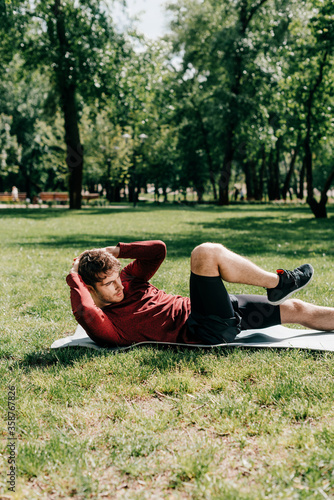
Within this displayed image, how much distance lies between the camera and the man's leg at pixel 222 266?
12.3 ft

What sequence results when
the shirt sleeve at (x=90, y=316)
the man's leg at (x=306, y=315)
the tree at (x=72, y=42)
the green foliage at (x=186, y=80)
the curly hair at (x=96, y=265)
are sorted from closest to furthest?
1. the shirt sleeve at (x=90, y=316)
2. the curly hair at (x=96, y=265)
3. the man's leg at (x=306, y=315)
4. the green foliage at (x=186, y=80)
5. the tree at (x=72, y=42)

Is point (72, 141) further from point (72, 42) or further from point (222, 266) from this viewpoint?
point (222, 266)

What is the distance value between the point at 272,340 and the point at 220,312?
69cm

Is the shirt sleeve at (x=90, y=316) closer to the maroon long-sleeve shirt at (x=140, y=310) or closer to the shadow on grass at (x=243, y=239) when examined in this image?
the maroon long-sleeve shirt at (x=140, y=310)

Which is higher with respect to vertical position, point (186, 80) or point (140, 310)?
point (186, 80)

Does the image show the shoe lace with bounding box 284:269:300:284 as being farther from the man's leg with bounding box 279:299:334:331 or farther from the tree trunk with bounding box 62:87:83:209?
the tree trunk with bounding box 62:87:83:209

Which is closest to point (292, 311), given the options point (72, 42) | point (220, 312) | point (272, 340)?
point (272, 340)

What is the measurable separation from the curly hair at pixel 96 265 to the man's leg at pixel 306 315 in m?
1.61

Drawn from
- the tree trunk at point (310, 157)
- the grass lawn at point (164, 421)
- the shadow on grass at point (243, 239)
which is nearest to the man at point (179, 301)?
the grass lawn at point (164, 421)

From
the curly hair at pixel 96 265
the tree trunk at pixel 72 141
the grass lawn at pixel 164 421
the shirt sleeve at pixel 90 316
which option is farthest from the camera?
the tree trunk at pixel 72 141

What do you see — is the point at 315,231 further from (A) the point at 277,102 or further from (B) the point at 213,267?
(A) the point at 277,102

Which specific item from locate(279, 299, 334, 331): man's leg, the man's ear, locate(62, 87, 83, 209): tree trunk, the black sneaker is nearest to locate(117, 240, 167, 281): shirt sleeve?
the man's ear

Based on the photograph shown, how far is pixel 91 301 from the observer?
3744 mm

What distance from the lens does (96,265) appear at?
3.74m
